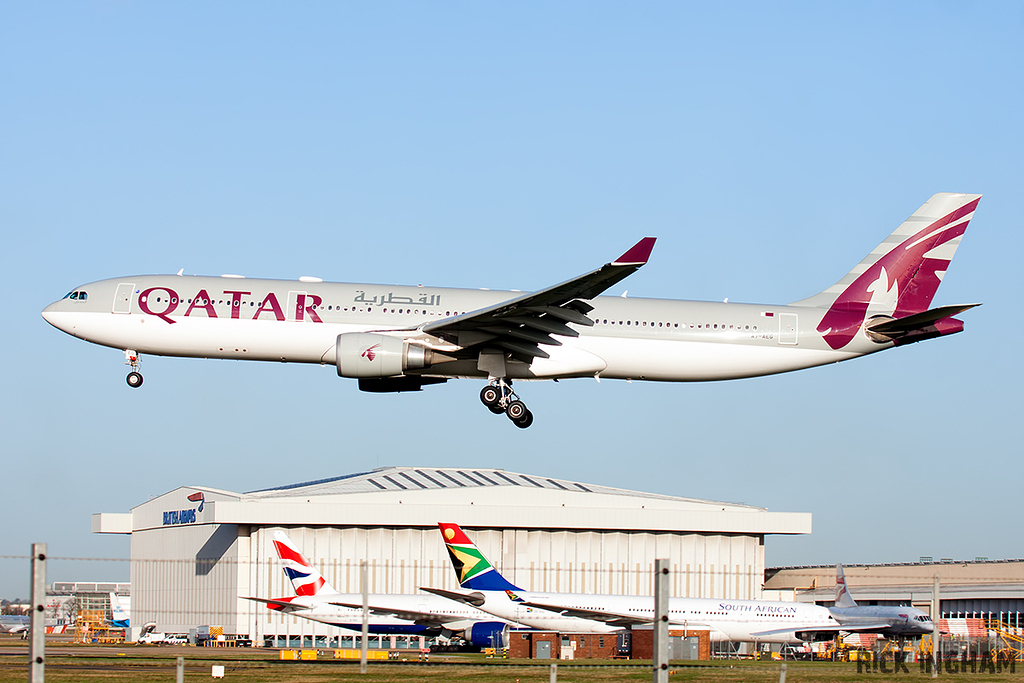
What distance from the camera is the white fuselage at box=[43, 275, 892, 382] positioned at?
37094mm

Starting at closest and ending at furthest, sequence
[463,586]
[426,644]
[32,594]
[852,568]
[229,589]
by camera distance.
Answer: [32,594] < [463,586] < [426,644] < [229,589] < [852,568]

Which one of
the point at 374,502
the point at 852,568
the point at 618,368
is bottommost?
the point at 852,568

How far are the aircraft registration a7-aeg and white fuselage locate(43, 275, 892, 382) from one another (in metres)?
0.03

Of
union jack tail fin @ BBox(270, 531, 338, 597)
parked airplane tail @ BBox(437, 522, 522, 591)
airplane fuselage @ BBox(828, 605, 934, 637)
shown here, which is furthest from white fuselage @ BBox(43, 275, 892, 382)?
airplane fuselage @ BBox(828, 605, 934, 637)

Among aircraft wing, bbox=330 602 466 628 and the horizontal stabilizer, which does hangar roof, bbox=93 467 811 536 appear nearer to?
aircraft wing, bbox=330 602 466 628

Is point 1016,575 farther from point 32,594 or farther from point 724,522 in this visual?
point 32,594

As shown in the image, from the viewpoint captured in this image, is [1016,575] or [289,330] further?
[1016,575]

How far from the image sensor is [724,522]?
77625 millimetres

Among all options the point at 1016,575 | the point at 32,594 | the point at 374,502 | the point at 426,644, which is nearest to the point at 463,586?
the point at 426,644

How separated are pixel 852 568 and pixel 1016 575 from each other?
18.8 metres

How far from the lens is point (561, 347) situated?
3759 cm

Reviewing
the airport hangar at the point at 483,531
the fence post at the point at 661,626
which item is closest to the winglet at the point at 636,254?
the fence post at the point at 661,626

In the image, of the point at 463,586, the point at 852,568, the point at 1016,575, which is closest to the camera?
the point at 463,586

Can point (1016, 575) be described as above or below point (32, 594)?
below
